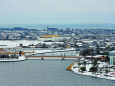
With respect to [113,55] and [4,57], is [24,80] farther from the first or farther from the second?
[4,57]

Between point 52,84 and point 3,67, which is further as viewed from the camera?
point 3,67

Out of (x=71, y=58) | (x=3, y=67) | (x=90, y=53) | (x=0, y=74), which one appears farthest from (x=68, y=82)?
(x=90, y=53)

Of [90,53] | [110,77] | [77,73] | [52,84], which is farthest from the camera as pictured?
[90,53]

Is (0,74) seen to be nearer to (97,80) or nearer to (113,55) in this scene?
(97,80)

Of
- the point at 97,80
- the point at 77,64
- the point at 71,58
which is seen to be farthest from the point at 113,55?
the point at 97,80

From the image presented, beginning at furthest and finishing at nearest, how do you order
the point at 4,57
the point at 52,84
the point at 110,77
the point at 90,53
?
the point at 90,53 → the point at 4,57 → the point at 110,77 → the point at 52,84

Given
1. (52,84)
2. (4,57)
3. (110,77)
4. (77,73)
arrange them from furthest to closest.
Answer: (4,57), (77,73), (110,77), (52,84)
